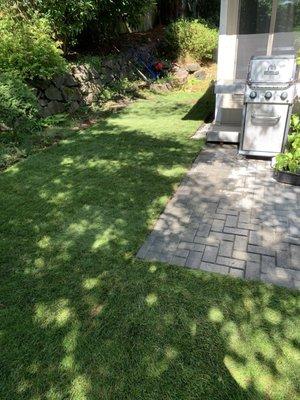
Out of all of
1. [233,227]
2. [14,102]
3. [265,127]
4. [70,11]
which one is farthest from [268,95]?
[70,11]

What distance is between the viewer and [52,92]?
9078mm

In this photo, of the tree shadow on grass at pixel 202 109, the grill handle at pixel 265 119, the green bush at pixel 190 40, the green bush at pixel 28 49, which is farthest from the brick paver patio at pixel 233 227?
the green bush at pixel 190 40

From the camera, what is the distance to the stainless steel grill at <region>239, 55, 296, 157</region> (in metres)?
5.48

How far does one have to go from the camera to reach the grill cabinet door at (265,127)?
223 inches

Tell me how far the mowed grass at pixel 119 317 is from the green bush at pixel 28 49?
4280 mm

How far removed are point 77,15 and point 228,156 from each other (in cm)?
655

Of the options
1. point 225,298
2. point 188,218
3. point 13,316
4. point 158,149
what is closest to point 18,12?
point 158,149

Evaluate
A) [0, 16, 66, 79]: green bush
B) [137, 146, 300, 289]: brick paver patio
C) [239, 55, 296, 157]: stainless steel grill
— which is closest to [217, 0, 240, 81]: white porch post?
[239, 55, 296, 157]: stainless steel grill

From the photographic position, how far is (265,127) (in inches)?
229

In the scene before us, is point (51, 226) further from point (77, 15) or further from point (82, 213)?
point (77, 15)

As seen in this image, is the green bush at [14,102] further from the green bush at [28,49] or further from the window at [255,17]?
the window at [255,17]

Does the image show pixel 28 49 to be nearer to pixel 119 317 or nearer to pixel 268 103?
pixel 268 103

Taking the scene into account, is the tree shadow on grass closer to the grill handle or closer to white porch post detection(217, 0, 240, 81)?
white porch post detection(217, 0, 240, 81)

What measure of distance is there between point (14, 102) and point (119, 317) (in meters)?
5.65
